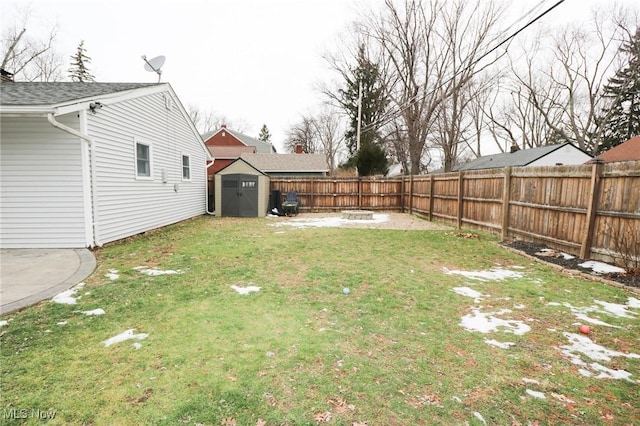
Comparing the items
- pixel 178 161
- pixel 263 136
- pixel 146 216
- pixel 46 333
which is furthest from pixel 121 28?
pixel 263 136

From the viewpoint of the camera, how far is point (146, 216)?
8.45 m

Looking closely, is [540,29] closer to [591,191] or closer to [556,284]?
[591,191]

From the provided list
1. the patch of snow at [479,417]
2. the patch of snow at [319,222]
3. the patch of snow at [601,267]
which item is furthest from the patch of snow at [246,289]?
the patch of snow at [319,222]

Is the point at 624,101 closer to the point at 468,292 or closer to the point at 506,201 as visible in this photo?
the point at 506,201

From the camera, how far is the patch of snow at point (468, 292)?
12.9ft

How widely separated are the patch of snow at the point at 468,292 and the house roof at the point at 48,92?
289 inches

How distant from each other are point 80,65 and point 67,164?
104 ft

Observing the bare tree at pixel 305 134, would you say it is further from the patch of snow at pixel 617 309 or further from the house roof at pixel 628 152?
the patch of snow at pixel 617 309

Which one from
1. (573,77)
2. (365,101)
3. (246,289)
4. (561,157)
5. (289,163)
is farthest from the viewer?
(365,101)

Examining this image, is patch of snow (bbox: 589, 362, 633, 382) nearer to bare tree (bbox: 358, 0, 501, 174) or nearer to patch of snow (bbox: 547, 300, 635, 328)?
patch of snow (bbox: 547, 300, 635, 328)

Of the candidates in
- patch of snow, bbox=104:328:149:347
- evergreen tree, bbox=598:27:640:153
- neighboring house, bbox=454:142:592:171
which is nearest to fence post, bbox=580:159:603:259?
patch of snow, bbox=104:328:149:347

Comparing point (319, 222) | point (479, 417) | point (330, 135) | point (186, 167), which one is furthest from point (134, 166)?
point (330, 135)

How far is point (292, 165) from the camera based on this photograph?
22.3 metres

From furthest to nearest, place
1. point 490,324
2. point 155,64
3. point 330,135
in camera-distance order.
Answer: point 330,135
point 155,64
point 490,324
